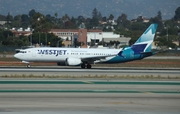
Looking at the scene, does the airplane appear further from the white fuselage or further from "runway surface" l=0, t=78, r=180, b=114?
"runway surface" l=0, t=78, r=180, b=114

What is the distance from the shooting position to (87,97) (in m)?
24.5

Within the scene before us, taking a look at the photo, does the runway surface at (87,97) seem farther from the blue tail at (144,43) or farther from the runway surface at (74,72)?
the blue tail at (144,43)

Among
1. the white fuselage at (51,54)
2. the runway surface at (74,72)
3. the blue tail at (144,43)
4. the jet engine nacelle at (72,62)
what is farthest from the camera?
the blue tail at (144,43)

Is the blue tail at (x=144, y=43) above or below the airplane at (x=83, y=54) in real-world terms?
above

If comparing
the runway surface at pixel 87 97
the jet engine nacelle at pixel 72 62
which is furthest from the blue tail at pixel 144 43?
the runway surface at pixel 87 97

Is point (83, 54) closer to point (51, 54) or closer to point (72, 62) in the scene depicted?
point (72, 62)

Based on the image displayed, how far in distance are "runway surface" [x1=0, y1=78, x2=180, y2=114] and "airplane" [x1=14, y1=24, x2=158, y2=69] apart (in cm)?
1752

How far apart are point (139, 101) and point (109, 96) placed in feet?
6.74

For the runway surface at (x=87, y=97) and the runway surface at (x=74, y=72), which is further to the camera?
the runway surface at (x=74, y=72)

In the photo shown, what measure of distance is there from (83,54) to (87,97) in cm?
2736

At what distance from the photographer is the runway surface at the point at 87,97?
21.0m

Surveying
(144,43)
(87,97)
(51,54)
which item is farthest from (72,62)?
(87,97)

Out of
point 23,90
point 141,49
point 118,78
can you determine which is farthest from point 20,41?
point 23,90

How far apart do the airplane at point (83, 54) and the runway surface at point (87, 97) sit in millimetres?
17519
